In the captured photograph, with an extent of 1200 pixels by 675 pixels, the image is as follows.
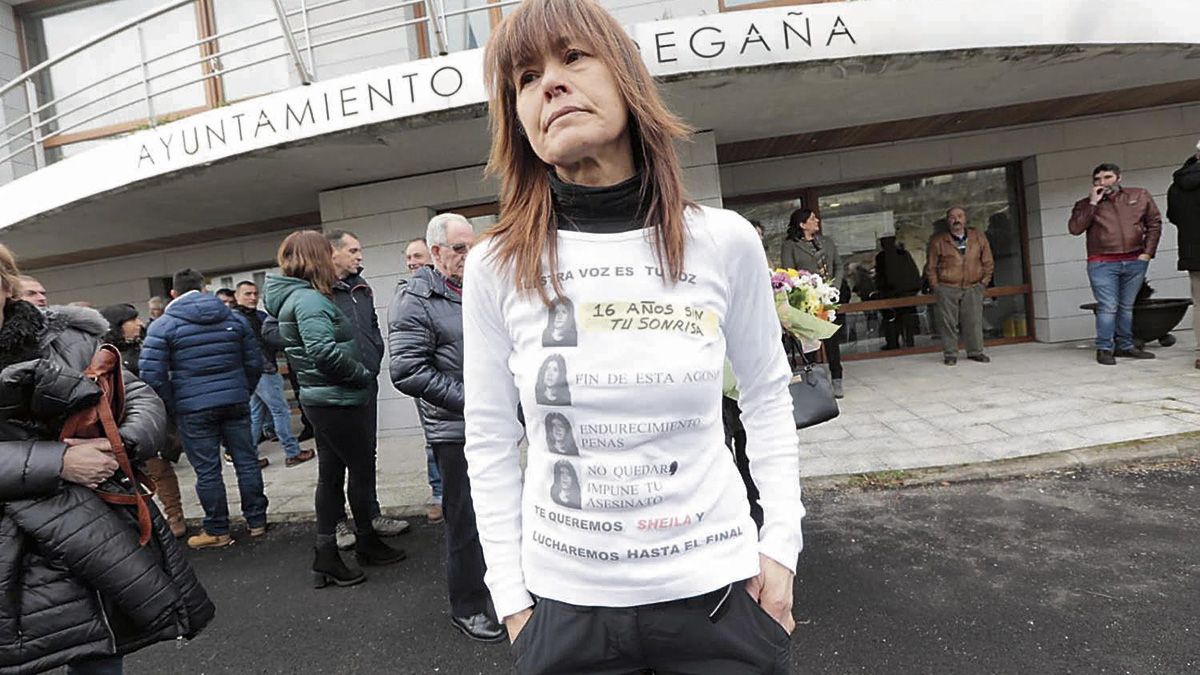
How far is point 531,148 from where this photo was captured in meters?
1.20

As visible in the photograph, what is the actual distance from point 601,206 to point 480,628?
8.27 feet

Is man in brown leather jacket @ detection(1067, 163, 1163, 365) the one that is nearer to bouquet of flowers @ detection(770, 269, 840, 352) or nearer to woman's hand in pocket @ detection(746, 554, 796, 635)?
bouquet of flowers @ detection(770, 269, 840, 352)

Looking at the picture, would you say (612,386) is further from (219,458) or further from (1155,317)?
(1155,317)

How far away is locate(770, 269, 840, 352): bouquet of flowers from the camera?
298cm

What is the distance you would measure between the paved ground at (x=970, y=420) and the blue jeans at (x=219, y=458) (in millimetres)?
461

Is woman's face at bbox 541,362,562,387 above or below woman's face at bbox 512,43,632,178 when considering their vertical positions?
below

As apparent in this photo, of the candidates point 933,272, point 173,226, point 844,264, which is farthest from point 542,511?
point 173,226

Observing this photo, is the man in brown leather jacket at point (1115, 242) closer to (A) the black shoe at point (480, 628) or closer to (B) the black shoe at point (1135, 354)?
(B) the black shoe at point (1135, 354)

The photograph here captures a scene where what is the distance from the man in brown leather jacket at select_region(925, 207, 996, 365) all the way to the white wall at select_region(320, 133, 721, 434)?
3.35 meters

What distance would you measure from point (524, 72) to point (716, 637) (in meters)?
1.02

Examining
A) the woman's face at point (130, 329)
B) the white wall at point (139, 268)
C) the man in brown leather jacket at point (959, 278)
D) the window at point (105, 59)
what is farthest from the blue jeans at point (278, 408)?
the man in brown leather jacket at point (959, 278)

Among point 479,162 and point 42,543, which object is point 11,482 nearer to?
point 42,543

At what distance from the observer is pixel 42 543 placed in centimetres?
184

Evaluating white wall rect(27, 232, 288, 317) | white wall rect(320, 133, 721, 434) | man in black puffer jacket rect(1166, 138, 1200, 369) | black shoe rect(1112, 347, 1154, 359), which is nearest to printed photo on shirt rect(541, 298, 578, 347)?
white wall rect(320, 133, 721, 434)
